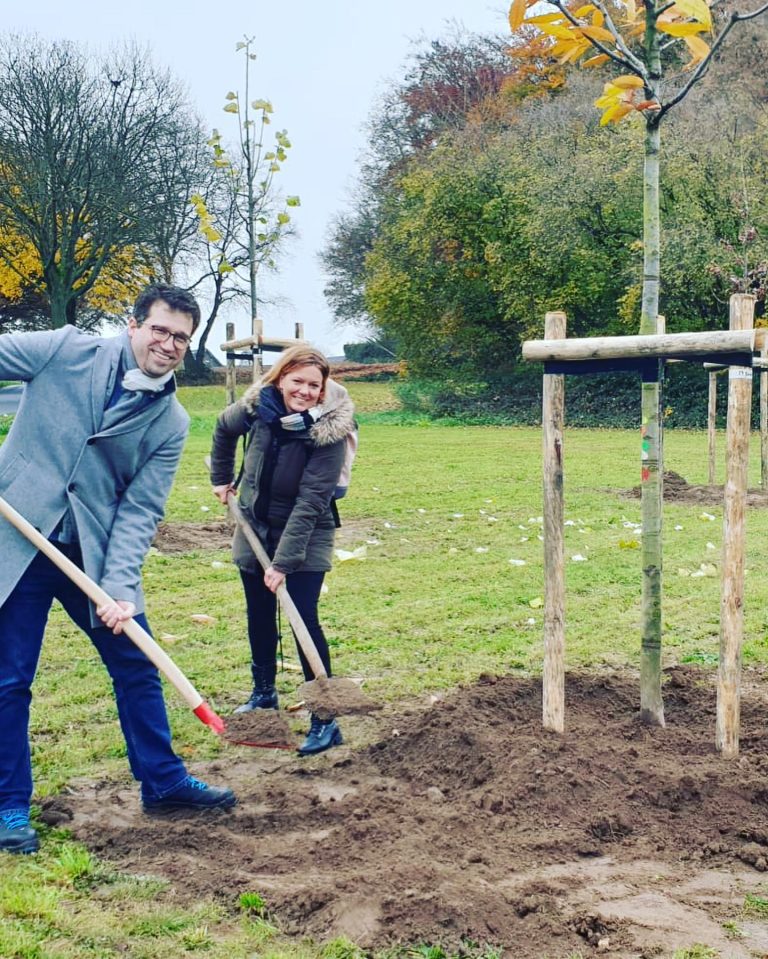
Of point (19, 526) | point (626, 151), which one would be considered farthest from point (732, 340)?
point (626, 151)

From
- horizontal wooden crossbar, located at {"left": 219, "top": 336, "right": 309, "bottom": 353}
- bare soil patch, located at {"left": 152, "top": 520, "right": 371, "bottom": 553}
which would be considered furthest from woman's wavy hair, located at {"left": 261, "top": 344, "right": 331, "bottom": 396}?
bare soil patch, located at {"left": 152, "top": 520, "right": 371, "bottom": 553}

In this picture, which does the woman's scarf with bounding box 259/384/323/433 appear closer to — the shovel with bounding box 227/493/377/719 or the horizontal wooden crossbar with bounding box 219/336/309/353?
the shovel with bounding box 227/493/377/719

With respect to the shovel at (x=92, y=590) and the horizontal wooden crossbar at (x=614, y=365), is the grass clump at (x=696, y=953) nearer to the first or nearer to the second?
the shovel at (x=92, y=590)

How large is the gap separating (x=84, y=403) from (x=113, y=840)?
177 centimetres

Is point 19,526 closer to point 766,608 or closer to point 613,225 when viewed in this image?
point 766,608

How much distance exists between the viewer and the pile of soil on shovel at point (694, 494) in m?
14.0

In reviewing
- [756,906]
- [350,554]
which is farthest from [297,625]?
[350,554]

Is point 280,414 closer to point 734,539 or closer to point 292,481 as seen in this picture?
point 292,481

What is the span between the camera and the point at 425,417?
33.4 meters

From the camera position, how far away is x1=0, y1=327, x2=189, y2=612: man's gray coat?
4195mm

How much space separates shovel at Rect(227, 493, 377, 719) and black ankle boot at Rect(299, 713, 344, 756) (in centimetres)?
11

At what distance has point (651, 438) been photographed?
16.4 feet

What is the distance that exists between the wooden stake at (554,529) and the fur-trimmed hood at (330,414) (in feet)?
3.42

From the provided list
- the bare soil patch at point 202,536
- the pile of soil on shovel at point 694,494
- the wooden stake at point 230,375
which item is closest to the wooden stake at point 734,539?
the wooden stake at point 230,375
